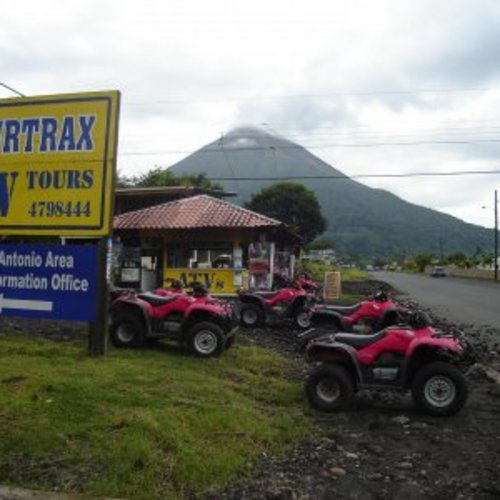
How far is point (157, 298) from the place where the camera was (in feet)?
41.3

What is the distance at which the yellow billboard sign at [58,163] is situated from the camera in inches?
436

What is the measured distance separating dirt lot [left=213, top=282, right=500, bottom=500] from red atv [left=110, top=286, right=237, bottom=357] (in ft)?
10.8

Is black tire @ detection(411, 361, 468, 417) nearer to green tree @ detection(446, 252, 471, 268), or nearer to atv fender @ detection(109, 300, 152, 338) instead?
atv fender @ detection(109, 300, 152, 338)

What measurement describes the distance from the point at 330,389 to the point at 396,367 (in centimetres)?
82

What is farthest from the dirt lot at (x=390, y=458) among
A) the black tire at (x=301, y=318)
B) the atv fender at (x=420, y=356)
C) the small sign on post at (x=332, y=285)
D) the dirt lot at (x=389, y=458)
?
the small sign on post at (x=332, y=285)

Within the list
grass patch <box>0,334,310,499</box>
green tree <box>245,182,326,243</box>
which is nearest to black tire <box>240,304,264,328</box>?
grass patch <box>0,334,310,499</box>

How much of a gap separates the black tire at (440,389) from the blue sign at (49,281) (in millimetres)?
4877

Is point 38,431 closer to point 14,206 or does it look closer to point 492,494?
point 492,494

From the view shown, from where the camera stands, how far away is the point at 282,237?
32.9m

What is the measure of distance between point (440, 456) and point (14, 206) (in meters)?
7.64

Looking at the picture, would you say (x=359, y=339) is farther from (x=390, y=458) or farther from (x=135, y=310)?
(x=135, y=310)

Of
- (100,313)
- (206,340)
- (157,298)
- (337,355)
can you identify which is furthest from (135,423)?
(157,298)

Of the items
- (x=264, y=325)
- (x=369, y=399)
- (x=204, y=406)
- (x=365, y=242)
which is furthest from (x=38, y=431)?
(x=365, y=242)

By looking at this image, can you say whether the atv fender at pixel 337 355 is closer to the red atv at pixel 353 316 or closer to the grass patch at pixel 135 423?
the grass patch at pixel 135 423
